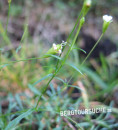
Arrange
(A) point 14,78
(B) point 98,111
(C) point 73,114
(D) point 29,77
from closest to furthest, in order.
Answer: (C) point 73,114, (B) point 98,111, (A) point 14,78, (D) point 29,77

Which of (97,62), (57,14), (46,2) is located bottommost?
(97,62)

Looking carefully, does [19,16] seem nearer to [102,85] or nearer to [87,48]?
[87,48]

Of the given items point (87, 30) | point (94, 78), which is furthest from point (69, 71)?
point (87, 30)

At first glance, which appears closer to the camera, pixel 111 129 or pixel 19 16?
pixel 111 129

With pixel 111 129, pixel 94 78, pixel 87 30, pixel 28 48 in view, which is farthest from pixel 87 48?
pixel 111 129

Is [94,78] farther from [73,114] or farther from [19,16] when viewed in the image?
[19,16]

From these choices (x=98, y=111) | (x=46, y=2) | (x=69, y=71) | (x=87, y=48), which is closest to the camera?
(x=98, y=111)

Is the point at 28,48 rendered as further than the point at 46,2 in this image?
No

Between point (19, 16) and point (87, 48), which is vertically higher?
point (19, 16)

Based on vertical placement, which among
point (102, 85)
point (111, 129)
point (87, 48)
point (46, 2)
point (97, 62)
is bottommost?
point (111, 129)
